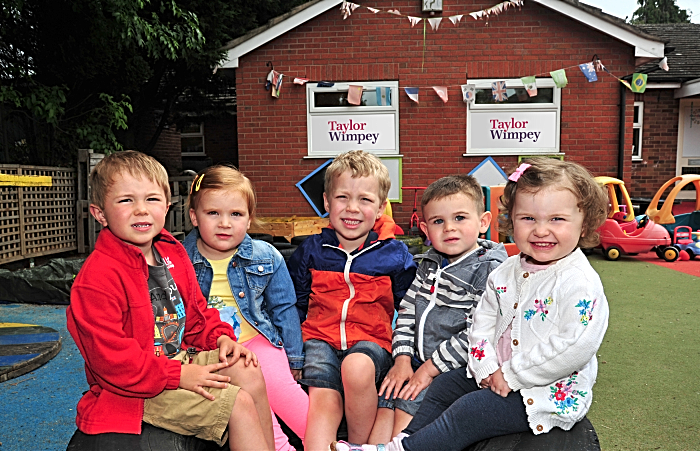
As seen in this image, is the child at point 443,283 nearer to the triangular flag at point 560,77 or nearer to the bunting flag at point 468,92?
the bunting flag at point 468,92

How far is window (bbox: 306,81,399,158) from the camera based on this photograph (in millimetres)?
9539

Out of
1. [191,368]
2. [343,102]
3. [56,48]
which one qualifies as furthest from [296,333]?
[56,48]

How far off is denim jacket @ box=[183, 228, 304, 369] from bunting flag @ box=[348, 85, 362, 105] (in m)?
7.52

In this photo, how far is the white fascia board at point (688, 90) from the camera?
12148 mm

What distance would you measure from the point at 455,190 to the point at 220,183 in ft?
3.17

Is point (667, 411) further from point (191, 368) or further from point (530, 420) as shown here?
point (191, 368)

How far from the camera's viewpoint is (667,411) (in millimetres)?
2852

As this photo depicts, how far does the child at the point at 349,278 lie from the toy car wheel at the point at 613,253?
6.93m

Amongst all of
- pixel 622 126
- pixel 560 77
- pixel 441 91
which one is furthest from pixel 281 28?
pixel 622 126

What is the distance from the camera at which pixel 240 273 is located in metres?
2.21

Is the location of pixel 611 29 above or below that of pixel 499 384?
above

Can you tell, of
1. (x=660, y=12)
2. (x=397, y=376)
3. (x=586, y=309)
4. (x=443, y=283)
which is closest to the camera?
(x=586, y=309)

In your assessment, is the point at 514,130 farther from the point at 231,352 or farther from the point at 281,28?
the point at 231,352

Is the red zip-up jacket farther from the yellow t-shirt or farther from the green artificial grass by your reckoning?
the green artificial grass
